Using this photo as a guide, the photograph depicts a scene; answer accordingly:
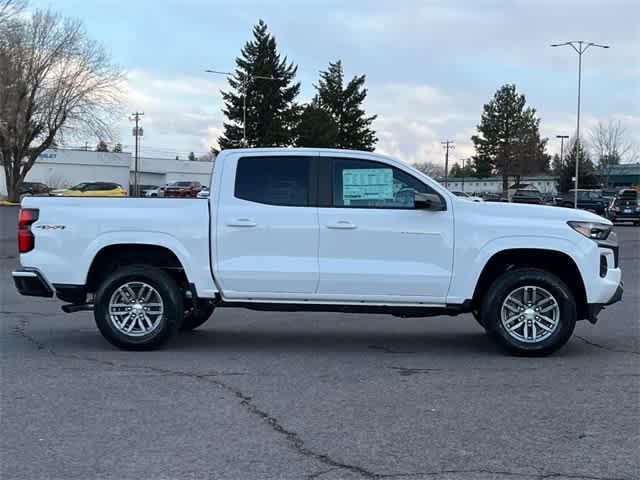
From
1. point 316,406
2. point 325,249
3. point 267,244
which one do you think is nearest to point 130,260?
point 267,244

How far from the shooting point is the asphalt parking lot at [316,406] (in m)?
4.89

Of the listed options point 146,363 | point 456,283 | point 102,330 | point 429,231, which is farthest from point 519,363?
point 102,330

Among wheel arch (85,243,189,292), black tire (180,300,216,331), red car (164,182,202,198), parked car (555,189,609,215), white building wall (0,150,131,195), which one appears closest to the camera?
wheel arch (85,243,189,292)

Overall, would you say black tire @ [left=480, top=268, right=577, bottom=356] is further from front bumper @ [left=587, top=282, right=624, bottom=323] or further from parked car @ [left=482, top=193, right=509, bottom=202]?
parked car @ [left=482, top=193, right=509, bottom=202]

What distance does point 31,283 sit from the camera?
8.23 metres

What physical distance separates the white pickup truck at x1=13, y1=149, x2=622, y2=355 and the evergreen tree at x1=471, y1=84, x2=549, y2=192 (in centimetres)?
9267

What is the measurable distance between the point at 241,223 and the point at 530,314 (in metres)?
2.96

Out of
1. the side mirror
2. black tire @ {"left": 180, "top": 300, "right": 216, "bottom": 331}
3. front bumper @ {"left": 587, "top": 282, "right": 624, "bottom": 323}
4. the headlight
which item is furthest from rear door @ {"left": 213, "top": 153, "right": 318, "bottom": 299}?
front bumper @ {"left": 587, "top": 282, "right": 624, "bottom": 323}

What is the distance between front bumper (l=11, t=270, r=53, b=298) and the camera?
8.20m

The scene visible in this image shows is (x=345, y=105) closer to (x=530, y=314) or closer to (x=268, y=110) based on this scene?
(x=268, y=110)

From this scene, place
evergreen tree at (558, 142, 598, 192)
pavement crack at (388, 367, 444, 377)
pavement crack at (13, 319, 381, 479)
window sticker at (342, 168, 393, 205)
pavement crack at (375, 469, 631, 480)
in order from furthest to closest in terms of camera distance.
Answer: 1. evergreen tree at (558, 142, 598, 192)
2. window sticker at (342, 168, 393, 205)
3. pavement crack at (388, 367, 444, 377)
4. pavement crack at (13, 319, 381, 479)
5. pavement crack at (375, 469, 631, 480)

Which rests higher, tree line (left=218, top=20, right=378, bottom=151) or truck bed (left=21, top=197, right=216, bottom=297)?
tree line (left=218, top=20, right=378, bottom=151)

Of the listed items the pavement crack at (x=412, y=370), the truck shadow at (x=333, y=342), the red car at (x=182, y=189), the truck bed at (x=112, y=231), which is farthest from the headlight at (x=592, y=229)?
the red car at (x=182, y=189)

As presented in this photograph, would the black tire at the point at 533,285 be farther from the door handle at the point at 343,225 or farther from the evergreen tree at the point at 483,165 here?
the evergreen tree at the point at 483,165
